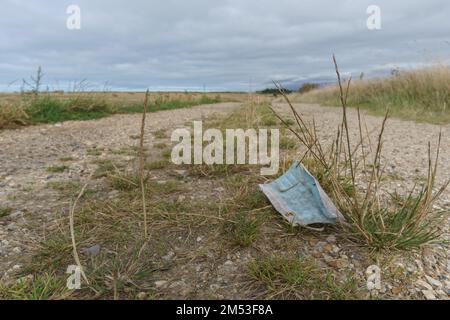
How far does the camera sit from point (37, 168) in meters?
2.77

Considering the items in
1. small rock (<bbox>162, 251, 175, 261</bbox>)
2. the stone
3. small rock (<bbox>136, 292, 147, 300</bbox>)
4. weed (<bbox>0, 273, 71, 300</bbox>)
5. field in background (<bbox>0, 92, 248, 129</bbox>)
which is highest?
field in background (<bbox>0, 92, 248, 129</bbox>)

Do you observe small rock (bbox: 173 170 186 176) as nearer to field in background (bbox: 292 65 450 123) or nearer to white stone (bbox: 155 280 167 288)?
white stone (bbox: 155 280 167 288)

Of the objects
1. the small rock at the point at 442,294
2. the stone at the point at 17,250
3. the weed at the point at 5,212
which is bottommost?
the small rock at the point at 442,294

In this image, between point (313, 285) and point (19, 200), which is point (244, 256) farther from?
point (19, 200)

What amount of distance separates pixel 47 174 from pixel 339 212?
2.32 metres

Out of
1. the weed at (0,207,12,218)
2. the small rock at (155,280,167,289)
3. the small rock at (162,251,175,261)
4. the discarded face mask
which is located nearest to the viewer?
the small rock at (155,280,167,289)

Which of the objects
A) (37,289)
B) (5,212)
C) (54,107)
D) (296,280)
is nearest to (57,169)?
(5,212)

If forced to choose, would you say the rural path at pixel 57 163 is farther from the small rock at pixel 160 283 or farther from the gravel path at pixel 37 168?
the small rock at pixel 160 283

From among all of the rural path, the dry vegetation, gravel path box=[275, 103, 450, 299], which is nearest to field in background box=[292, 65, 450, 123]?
the rural path

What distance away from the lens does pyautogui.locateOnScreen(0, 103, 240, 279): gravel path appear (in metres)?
1.55

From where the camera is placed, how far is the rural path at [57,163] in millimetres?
1428

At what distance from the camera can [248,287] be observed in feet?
3.90

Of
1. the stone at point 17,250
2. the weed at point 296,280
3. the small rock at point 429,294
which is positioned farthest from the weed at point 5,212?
the small rock at point 429,294

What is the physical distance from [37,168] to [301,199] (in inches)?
93.9
